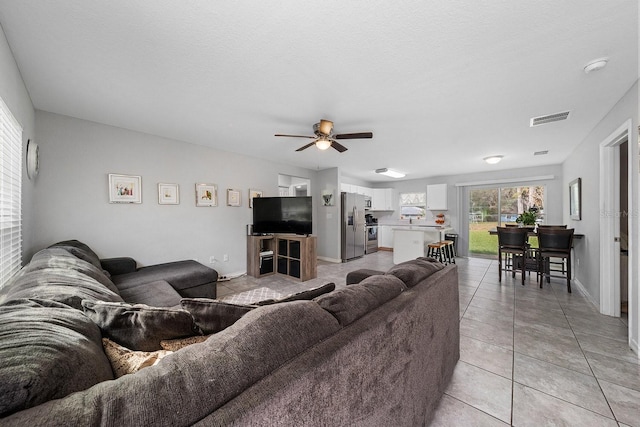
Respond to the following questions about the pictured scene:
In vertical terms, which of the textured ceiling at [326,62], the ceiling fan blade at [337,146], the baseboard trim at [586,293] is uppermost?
the textured ceiling at [326,62]

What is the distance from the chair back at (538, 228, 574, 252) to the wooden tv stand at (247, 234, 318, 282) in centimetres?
374

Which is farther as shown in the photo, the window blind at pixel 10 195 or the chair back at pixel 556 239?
the chair back at pixel 556 239

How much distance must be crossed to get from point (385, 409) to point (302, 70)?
2.23m

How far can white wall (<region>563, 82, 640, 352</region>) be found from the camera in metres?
2.08

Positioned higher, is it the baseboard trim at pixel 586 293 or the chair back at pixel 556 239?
the chair back at pixel 556 239

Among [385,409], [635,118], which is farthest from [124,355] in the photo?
[635,118]

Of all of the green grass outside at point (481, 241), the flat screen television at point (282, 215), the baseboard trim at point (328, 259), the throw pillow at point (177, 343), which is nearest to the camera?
the throw pillow at point (177, 343)

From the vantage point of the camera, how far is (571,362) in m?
1.91

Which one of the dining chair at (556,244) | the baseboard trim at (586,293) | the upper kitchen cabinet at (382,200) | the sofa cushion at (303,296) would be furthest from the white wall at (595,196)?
the upper kitchen cabinet at (382,200)

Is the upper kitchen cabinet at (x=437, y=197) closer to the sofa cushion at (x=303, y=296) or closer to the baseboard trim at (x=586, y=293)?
the baseboard trim at (x=586, y=293)

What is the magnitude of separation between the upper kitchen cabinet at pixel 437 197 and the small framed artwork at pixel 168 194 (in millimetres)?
6325

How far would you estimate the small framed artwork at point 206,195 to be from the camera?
3983 millimetres

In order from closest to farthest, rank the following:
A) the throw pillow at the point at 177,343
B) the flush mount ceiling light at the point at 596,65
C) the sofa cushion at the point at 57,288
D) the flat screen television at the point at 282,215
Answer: the throw pillow at the point at 177,343 < the sofa cushion at the point at 57,288 < the flush mount ceiling light at the point at 596,65 < the flat screen television at the point at 282,215

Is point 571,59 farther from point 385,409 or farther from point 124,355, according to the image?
point 124,355
